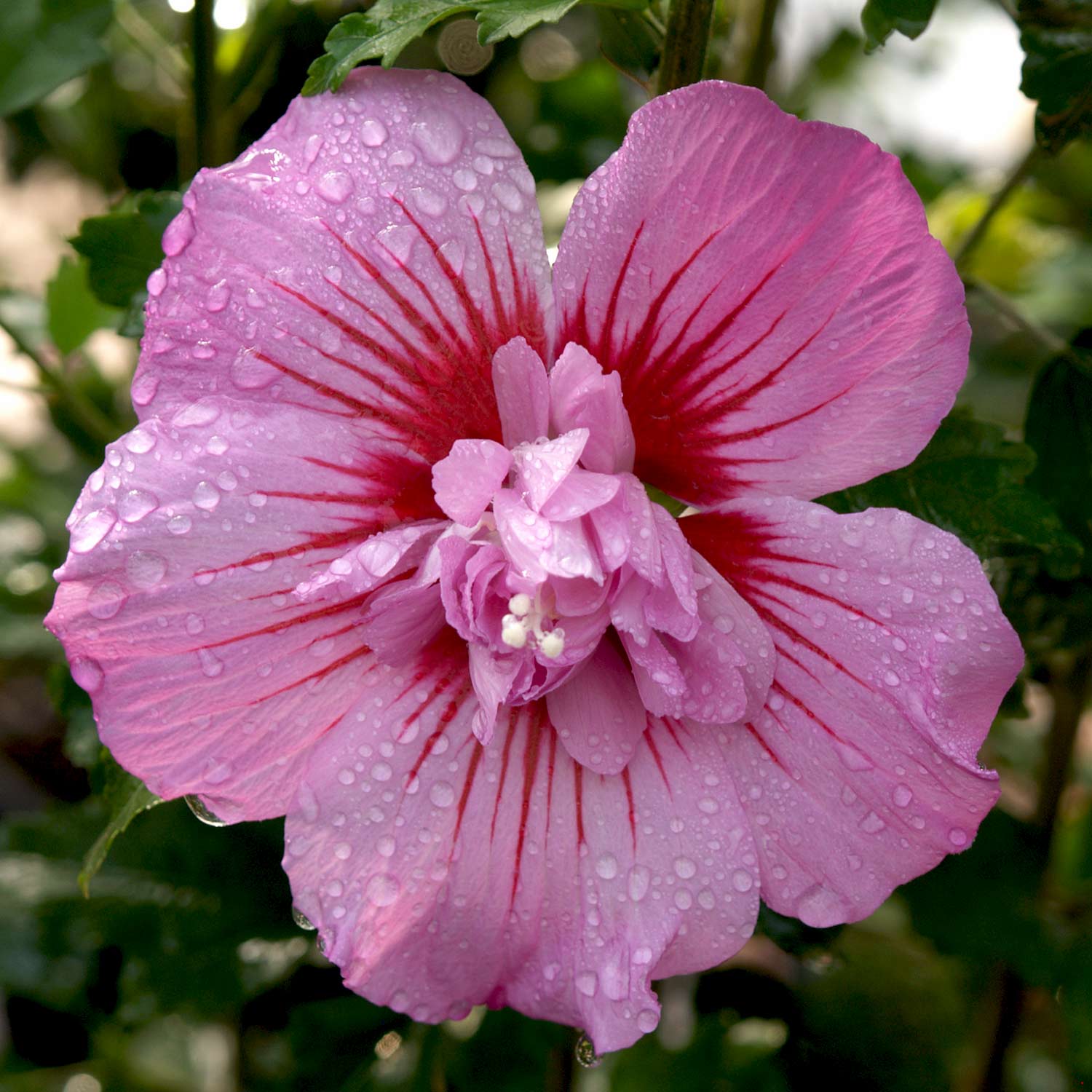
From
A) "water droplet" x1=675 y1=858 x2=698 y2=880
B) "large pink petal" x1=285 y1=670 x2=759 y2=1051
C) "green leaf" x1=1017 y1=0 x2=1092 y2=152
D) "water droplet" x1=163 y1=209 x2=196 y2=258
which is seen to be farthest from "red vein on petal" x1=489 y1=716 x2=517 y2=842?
"green leaf" x1=1017 y1=0 x2=1092 y2=152

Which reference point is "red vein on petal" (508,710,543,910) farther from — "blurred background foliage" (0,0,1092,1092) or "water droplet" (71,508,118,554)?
"water droplet" (71,508,118,554)

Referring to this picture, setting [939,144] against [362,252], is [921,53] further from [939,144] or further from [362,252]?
[362,252]

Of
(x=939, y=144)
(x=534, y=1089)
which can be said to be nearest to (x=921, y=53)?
(x=939, y=144)

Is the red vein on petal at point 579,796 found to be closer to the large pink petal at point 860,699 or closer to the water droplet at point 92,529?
the large pink petal at point 860,699

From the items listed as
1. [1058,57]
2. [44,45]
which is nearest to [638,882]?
[1058,57]

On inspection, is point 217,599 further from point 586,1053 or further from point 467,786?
point 586,1053
